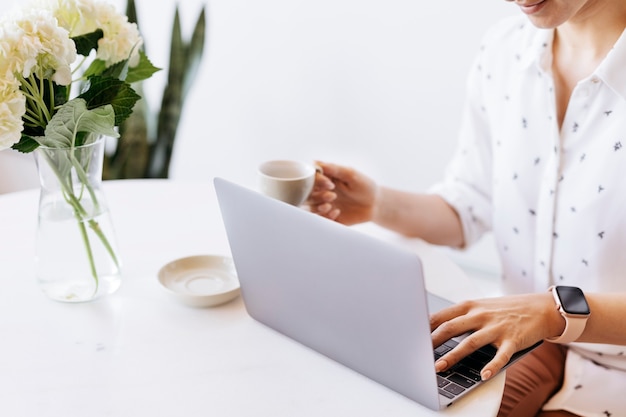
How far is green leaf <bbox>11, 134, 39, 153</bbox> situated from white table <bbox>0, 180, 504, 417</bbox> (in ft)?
0.78

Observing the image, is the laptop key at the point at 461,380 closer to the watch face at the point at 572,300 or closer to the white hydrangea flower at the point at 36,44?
the watch face at the point at 572,300

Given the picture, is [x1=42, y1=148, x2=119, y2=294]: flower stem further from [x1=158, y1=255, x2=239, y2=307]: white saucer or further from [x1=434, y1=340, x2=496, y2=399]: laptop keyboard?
[x1=434, y1=340, x2=496, y2=399]: laptop keyboard

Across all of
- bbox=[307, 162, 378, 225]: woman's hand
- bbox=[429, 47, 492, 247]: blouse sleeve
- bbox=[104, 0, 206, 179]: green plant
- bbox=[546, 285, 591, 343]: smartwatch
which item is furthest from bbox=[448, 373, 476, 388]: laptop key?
bbox=[104, 0, 206, 179]: green plant

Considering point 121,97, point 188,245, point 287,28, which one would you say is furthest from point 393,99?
point 121,97

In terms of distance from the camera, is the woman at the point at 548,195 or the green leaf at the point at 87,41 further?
the woman at the point at 548,195

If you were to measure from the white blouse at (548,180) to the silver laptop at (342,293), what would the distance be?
36cm

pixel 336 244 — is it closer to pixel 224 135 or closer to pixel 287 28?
pixel 287 28

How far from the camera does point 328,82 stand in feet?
8.70

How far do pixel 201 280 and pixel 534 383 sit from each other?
0.56 meters

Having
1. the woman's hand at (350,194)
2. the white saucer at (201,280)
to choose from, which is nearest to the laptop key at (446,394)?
the white saucer at (201,280)

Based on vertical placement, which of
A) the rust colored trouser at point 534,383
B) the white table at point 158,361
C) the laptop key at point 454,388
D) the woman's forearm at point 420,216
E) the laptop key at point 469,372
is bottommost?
the rust colored trouser at point 534,383

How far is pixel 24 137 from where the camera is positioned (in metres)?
0.97

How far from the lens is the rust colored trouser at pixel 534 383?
1.23m

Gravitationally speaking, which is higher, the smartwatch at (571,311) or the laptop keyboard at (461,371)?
the smartwatch at (571,311)
